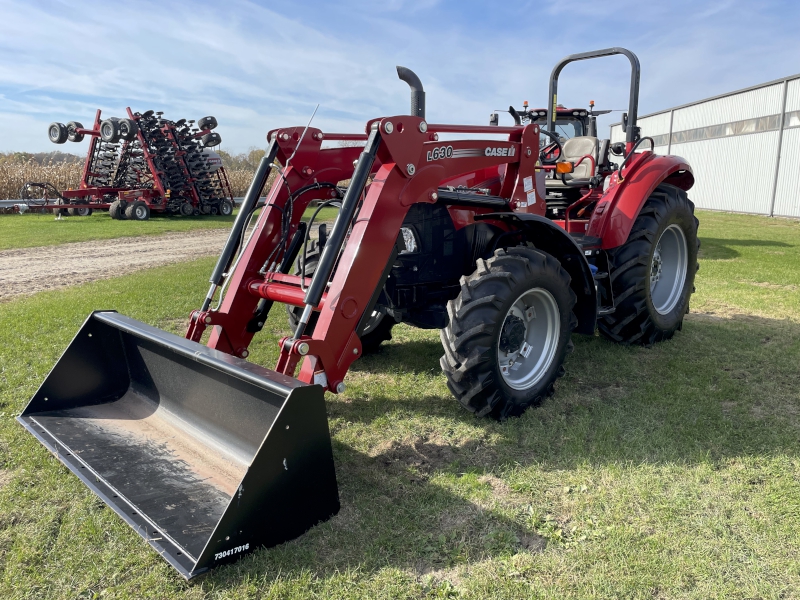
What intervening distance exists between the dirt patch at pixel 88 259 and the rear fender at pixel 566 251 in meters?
6.78

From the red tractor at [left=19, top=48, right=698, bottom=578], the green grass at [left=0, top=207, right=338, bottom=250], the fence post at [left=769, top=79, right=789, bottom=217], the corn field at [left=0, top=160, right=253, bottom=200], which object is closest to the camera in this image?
the red tractor at [left=19, top=48, right=698, bottom=578]

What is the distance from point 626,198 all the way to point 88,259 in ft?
32.0

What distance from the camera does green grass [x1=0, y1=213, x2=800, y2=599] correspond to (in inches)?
91.3

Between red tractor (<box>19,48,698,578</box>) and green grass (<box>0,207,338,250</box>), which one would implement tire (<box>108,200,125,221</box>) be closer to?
green grass (<box>0,207,338,250</box>)

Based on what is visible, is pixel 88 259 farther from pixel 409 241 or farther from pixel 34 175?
pixel 34 175

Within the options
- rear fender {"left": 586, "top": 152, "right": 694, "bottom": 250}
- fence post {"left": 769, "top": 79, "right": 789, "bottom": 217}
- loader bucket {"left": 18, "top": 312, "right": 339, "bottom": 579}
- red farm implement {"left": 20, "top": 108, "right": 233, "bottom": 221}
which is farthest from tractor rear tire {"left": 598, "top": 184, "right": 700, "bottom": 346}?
fence post {"left": 769, "top": 79, "right": 789, "bottom": 217}

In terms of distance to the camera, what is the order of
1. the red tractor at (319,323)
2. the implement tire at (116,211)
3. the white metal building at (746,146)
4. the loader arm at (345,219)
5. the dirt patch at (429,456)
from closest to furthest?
the red tractor at (319,323), the loader arm at (345,219), the dirt patch at (429,456), the implement tire at (116,211), the white metal building at (746,146)

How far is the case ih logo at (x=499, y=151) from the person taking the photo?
393 cm

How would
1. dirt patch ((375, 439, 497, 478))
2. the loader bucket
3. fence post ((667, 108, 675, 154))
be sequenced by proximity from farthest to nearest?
1. fence post ((667, 108, 675, 154))
2. dirt patch ((375, 439, 497, 478))
3. the loader bucket

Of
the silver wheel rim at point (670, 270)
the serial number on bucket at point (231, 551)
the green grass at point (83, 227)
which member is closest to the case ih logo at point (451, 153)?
the serial number on bucket at point (231, 551)

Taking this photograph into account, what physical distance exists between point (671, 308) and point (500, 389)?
286cm

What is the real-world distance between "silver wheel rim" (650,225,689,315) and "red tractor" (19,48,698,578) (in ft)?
2.60

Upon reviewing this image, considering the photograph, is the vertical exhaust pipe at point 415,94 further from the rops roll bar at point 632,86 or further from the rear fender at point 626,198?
the rops roll bar at point 632,86

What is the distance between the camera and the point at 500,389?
356 centimetres
